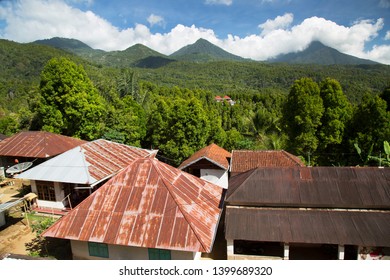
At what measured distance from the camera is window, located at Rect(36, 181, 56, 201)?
1577cm

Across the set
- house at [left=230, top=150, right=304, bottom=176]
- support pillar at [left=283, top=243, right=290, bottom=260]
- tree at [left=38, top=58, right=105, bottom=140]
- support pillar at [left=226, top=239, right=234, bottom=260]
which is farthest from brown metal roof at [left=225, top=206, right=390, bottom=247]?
tree at [left=38, top=58, right=105, bottom=140]

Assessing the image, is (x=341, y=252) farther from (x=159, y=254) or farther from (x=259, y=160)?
(x=259, y=160)

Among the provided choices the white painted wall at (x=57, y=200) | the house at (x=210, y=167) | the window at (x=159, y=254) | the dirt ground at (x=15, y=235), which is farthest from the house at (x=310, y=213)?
the white painted wall at (x=57, y=200)

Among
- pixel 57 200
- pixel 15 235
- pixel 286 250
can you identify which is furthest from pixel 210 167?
pixel 15 235

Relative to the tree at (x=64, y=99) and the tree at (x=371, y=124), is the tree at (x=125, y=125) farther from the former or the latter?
the tree at (x=371, y=124)

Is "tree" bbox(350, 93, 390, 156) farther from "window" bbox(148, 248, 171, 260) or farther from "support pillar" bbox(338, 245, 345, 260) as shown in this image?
"window" bbox(148, 248, 171, 260)

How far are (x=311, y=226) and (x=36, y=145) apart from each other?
1980cm

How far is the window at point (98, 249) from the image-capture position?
1053 cm

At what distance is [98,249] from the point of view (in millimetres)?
10648

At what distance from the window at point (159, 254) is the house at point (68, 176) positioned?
20.6ft

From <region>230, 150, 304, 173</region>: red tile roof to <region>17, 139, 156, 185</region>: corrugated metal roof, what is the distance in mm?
7508
